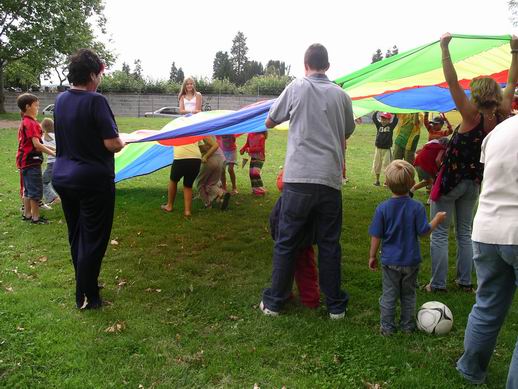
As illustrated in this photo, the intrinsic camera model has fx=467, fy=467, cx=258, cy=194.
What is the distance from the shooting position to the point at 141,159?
7504 millimetres

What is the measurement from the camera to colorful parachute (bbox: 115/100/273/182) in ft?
14.3

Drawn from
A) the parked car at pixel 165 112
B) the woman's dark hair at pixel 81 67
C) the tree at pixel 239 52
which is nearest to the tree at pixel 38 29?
the parked car at pixel 165 112

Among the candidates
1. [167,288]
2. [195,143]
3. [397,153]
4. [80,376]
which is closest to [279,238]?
[167,288]

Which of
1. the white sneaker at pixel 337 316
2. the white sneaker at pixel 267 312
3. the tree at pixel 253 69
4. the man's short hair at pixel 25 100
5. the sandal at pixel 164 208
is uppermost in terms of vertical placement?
the tree at pixel 253 69

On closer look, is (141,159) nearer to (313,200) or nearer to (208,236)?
(208,236)

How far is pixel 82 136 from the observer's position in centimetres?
326

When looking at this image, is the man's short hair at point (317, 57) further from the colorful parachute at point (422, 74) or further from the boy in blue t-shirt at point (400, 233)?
the colorful parachute at point (422, 74)

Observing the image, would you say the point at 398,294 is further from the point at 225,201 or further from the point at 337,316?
the point at 225,201

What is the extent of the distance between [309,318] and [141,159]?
4.91 meters

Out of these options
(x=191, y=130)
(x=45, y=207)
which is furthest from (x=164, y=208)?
(x=191, y=130)

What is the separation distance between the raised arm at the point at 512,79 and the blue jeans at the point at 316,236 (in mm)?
1257

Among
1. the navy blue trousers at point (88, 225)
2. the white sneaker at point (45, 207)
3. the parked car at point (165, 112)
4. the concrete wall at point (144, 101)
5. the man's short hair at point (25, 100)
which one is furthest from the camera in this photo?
the concrete wall at point (144, 101)

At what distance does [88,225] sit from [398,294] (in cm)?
224

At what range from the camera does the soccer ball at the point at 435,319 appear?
3.16 meters
